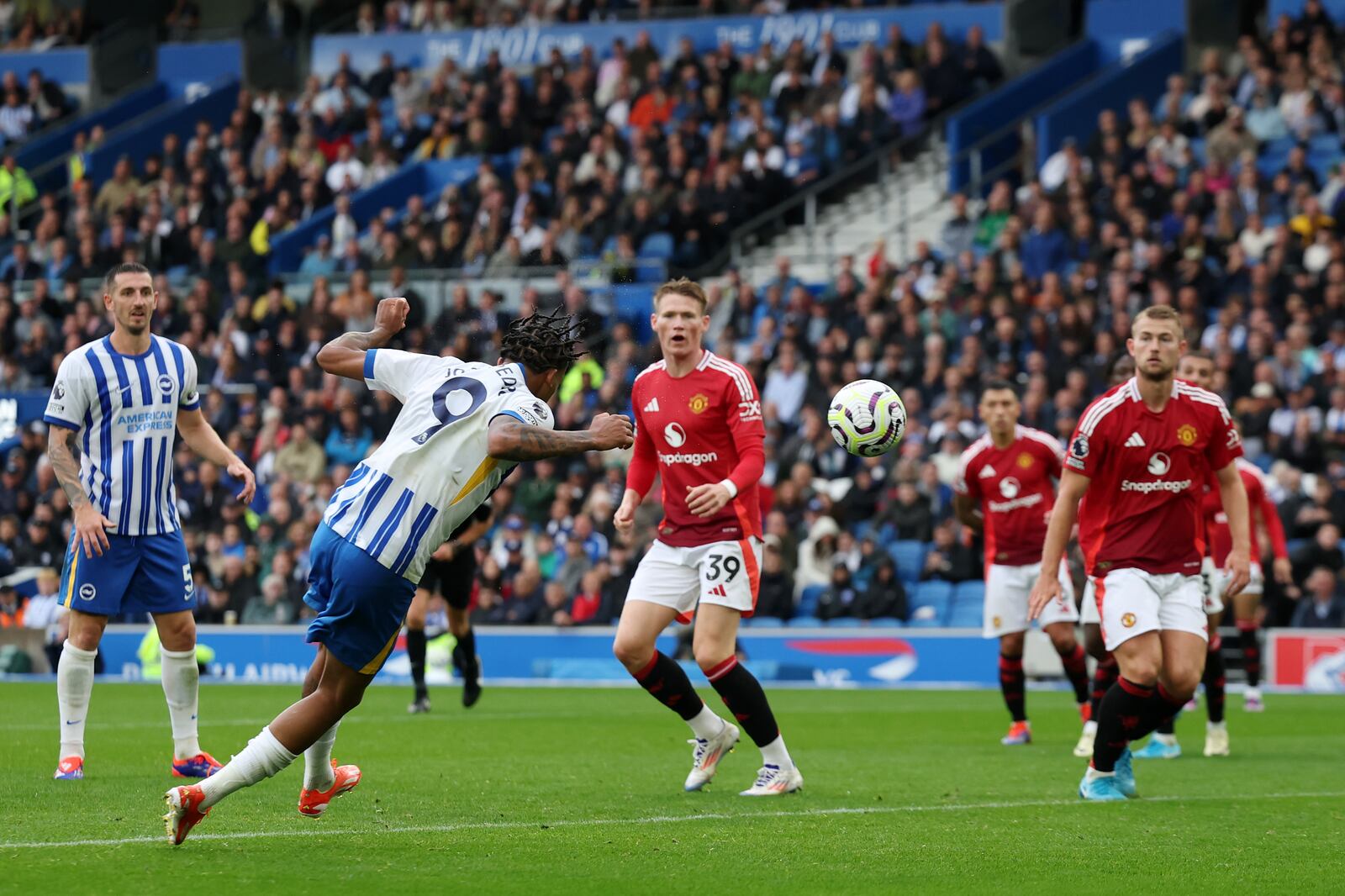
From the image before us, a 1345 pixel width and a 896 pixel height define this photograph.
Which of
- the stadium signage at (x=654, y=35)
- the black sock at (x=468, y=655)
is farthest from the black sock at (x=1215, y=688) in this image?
the stadium signage at (x=654, y=35)

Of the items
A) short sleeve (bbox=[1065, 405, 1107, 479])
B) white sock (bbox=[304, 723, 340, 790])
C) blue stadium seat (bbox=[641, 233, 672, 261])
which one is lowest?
white sock (bbox=[304, 723, 340, 790])

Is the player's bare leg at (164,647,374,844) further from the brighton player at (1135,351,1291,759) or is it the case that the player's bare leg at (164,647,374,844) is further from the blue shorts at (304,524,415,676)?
the brighton player at (1135,351,1291,759)

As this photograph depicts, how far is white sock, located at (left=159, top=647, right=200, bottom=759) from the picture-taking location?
1004 cm

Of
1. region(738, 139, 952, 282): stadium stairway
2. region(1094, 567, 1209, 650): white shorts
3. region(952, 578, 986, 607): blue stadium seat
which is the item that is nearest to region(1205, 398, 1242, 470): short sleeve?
region(1094, 567, 1209, 650): white shorts

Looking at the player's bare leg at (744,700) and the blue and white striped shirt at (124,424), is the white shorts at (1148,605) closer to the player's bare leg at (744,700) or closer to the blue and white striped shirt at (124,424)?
the player's bare leg at (744,700)

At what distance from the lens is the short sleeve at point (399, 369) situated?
7473 mm

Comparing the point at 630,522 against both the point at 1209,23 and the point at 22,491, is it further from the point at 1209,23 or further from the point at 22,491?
the point at 1209,23

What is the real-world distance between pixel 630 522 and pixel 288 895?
376 cm

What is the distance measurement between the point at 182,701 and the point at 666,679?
2.57 m

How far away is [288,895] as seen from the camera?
20.8 ft

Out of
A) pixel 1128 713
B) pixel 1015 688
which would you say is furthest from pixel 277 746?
pixel 1015 688

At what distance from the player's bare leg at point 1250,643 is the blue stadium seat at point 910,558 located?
5.07 meters

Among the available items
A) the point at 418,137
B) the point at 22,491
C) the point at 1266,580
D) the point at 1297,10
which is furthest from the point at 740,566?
the point at 418,137

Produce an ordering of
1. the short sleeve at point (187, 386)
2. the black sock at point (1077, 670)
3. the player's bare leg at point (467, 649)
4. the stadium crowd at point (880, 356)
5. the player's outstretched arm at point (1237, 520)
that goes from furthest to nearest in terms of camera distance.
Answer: the stadium crowd at point (880, 356), the player's bare leg at point (467, 649), the black sock at point (1077, 670), the short sleeve at point (187, 386), the player's outstretched arm at point (1237, 520)
